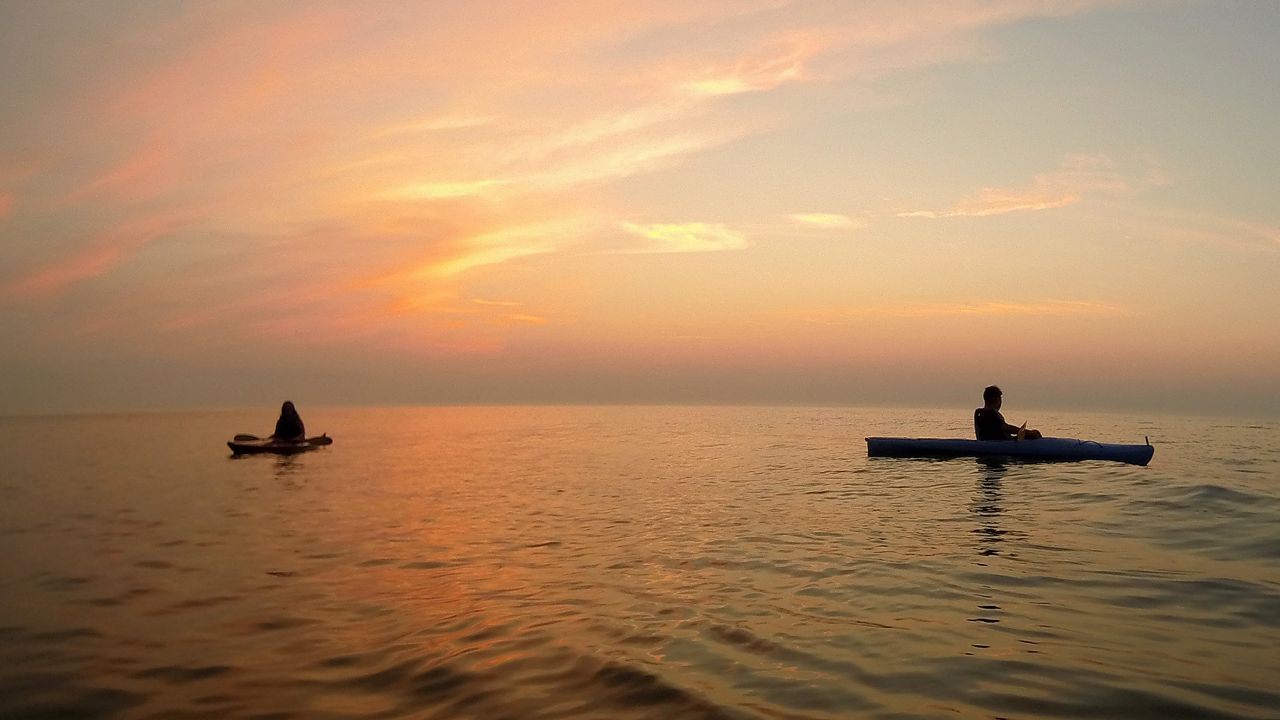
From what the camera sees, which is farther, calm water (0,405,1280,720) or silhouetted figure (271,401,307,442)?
silhouetted figure (271,401,307,442)

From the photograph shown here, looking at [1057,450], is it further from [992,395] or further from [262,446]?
[262,446]

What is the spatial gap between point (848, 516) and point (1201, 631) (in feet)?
27.4

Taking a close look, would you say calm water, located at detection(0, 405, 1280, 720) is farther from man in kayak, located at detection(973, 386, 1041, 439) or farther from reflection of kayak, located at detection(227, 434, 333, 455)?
reflection of kayak, located at detection(227, 434, 333, 455)

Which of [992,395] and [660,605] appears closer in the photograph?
[660,605]

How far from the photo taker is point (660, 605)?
8.79m

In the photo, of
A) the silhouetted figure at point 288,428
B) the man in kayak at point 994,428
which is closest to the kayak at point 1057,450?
the man in kayak at point 994,428

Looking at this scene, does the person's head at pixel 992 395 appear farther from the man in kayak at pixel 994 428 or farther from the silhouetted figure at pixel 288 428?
the silhouetted figure at pixel 288 428

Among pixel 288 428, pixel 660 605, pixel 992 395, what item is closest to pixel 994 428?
pixel 992 395

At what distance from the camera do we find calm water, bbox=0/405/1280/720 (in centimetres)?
586

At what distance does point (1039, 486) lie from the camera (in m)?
19.0

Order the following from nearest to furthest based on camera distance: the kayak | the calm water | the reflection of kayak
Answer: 1. the calm water
2. the kayak
3. the reflection of kayak

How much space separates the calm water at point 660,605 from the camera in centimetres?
586

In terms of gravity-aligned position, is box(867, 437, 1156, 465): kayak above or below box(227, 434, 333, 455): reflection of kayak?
above

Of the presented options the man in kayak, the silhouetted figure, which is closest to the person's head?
the man in kayak
